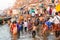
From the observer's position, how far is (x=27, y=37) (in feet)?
15.6

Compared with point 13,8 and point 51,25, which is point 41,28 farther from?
point 13,8

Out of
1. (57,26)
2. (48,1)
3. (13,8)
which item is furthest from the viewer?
(48,1)

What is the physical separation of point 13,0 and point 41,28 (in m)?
0.67

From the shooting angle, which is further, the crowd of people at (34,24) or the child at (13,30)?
the child at (13,30)

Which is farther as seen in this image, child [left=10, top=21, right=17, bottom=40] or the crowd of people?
child [left=10, top=21, right=17, bottom=40]

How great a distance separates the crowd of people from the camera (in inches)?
183

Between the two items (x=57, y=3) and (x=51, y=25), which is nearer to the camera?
(x=51, y=25)

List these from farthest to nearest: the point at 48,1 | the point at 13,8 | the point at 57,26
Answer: the point at 48,1 < the point at 13,8 < the point at 57,26

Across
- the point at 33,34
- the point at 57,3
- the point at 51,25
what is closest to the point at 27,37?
the point at 33,34

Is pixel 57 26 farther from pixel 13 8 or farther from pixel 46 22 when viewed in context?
pixel 13 8

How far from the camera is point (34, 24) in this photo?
4.86m

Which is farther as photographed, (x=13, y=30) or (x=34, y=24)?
(x=34, y=24)

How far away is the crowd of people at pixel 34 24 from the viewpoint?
4656 millimetres

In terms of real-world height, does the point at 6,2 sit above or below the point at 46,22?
above
